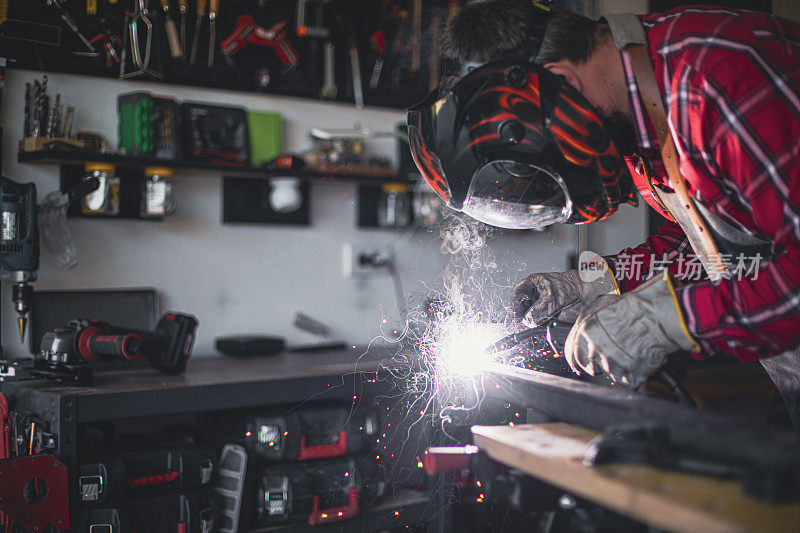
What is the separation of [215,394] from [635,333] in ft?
4.14

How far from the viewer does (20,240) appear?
202 centimetres

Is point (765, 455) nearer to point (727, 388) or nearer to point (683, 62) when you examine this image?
point (683, 62)

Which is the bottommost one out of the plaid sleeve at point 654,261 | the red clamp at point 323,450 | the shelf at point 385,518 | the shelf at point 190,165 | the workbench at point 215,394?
the shelf at point 385,518

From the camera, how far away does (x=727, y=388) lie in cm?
295

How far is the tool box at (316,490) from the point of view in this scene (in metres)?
1.99

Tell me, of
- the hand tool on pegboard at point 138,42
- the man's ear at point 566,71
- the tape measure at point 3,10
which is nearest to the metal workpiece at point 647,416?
the man's ear at point 566,71

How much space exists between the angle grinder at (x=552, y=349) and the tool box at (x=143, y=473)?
100cm

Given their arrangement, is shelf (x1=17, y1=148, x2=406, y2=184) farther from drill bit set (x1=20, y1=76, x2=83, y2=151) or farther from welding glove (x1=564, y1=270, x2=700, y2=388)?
welding glove (x1=564, y1=270, x2=700, y2=388)

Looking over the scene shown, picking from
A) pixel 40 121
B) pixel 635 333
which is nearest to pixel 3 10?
pixel 40 121

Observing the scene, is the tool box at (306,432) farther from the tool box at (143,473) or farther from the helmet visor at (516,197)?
the helmet visor at (516,197)

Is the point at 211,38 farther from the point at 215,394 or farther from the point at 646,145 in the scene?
the point at 646,145

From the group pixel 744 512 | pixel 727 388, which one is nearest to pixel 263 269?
pixel 727 388

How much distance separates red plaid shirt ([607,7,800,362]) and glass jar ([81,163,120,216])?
1798mm

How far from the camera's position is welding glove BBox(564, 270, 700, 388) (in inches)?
38.0
